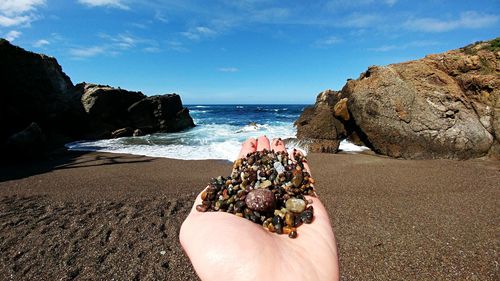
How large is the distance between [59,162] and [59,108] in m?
11.4

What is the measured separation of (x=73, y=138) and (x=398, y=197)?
22.0 meters

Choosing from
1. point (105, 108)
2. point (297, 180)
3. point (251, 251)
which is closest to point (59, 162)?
point (105, 108)

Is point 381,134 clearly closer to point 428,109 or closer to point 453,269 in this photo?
point 428,109

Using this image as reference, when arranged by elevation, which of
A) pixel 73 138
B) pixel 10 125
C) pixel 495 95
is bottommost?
pixel 73 138

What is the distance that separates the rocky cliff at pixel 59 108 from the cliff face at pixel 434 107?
16.6 meters

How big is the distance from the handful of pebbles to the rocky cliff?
13909 mm

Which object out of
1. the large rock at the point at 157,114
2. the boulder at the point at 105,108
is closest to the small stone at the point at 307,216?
the boulder at the point at 105,108

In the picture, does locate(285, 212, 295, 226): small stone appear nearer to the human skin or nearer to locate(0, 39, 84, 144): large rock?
the human skin

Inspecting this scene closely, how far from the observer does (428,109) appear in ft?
37.9

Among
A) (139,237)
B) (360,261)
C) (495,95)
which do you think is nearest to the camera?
(360,261)

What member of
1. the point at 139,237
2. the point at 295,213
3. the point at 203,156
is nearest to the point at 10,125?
the point at 203,156

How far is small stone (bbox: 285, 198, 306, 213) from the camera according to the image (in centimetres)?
289

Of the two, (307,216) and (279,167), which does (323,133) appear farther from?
(307,216)

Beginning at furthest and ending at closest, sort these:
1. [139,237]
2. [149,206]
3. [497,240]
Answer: [149,206] < [139,237] < [497,240]
